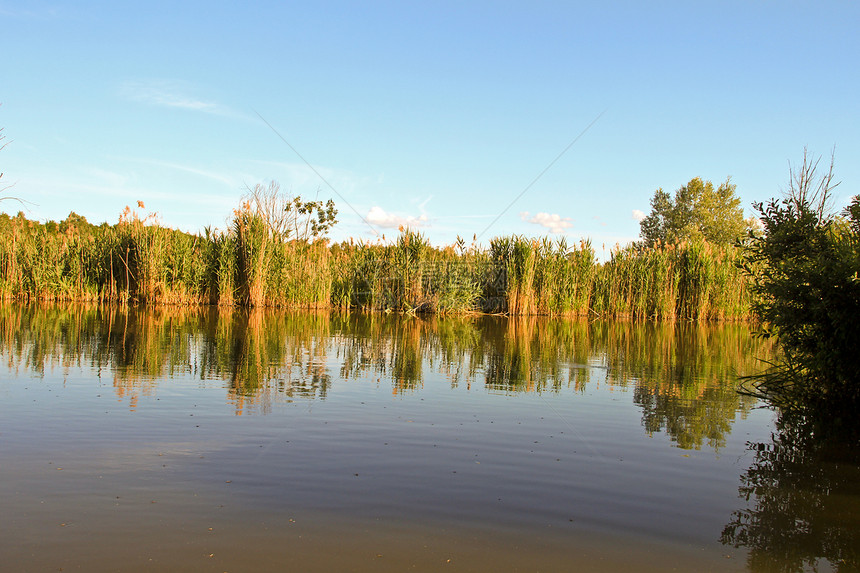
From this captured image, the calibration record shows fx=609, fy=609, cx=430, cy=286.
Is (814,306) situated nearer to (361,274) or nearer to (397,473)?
(397,473)

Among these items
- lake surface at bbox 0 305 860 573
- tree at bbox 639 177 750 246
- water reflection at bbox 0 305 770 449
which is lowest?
lake surface at bbox 0 305 860 573

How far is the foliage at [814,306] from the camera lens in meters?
5.86

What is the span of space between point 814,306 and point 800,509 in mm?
2954

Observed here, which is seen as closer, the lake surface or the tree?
the lake surface

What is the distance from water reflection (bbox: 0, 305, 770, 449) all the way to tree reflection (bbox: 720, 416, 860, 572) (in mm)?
631

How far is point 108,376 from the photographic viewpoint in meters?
7.19

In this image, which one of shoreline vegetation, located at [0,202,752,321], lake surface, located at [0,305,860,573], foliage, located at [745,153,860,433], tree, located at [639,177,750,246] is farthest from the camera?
tree, located at [639,177,750,246]

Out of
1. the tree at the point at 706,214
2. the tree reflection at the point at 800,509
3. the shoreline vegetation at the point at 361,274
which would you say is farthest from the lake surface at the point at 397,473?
the tree at the point at 706,214

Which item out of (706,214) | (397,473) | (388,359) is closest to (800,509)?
(397,473)

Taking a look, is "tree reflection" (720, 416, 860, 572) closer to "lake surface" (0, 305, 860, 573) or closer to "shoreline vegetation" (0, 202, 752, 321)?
"lake surface" (0, 305, 860, 573)

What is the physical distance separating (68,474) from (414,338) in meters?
10.0

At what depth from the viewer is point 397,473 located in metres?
4.02

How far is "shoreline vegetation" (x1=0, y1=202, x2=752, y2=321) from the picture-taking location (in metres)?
21.6

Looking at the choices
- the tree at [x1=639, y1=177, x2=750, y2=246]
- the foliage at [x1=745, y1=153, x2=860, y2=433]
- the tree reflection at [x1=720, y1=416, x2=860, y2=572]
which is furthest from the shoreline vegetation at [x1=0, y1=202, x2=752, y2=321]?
the tree at [x1=639, y1=177, x2=750, y2=246]
